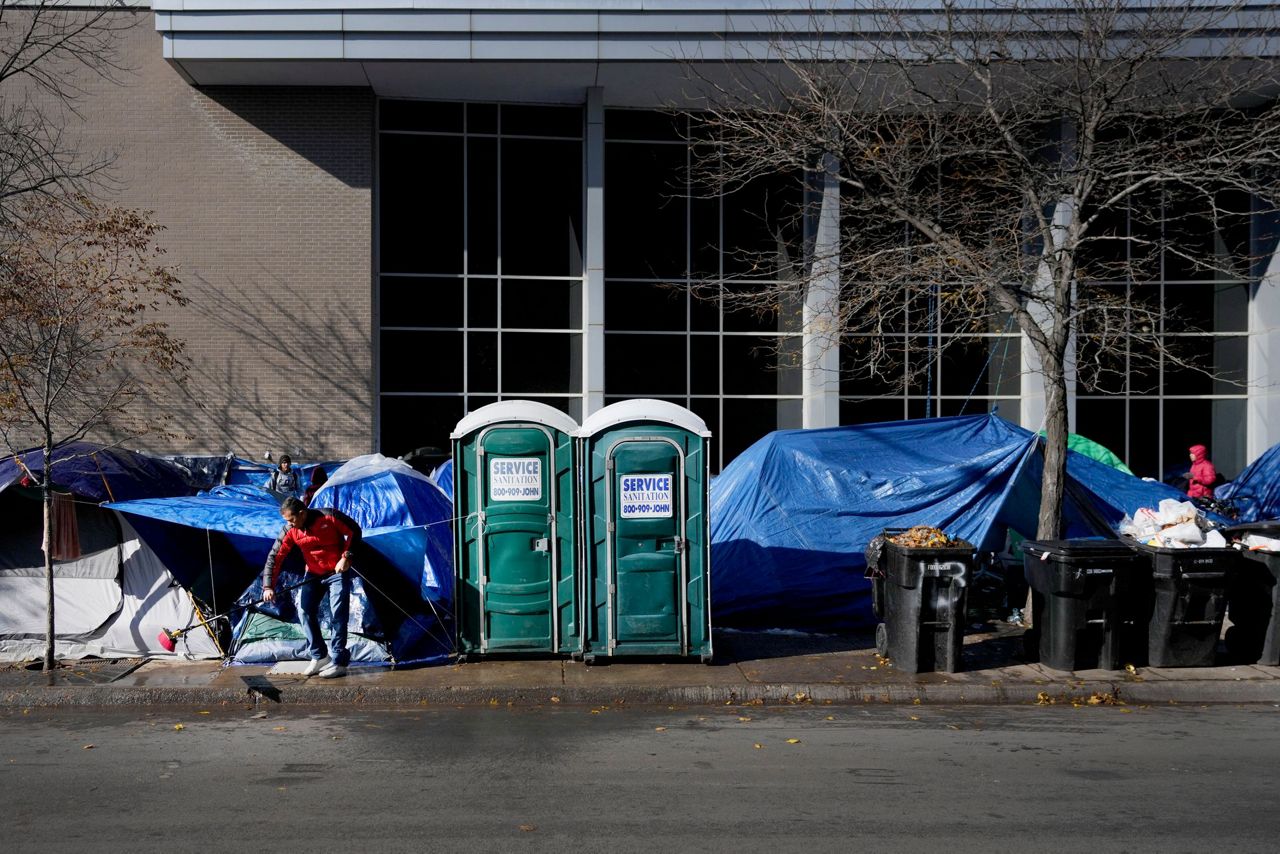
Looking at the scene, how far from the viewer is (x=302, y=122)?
18828mm

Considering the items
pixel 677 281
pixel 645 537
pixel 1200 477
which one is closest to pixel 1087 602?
pixel 645 537

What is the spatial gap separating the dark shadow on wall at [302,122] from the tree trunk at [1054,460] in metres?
12.1

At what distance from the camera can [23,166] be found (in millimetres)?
13695

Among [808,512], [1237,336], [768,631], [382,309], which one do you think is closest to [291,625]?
[768,631]

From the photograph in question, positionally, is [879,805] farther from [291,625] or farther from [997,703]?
[291,625]

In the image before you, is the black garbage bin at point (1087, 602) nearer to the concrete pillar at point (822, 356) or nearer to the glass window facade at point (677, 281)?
the concrete pillar at point (822, 356)

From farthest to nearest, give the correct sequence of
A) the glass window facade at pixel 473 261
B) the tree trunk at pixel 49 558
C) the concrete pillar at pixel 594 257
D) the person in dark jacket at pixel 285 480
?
the glass window facade at pixel 473 261 < the concrete pillar at pixel 594 257 < the person in dark jacket at pixel 285 480 < the tree trunk at pixel 49 558

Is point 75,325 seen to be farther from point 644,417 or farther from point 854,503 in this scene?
point 854,503

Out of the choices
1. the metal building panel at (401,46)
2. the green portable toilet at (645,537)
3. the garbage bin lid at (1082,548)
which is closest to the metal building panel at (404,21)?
Answer: the metal building panel at (401,46)

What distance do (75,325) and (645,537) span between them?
6094 mm

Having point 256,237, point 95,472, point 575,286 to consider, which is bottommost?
point 95,472

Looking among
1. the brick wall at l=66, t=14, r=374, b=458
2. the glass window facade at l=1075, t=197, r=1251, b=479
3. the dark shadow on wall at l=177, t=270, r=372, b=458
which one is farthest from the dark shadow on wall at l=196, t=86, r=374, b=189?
the glass window facade at l=1075, t=197, r=1251, b=479

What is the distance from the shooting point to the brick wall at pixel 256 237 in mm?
18594

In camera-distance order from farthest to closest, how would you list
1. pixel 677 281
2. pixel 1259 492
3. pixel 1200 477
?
pixel 677 281 < pixel 1200 477 < pixel 1259 492
